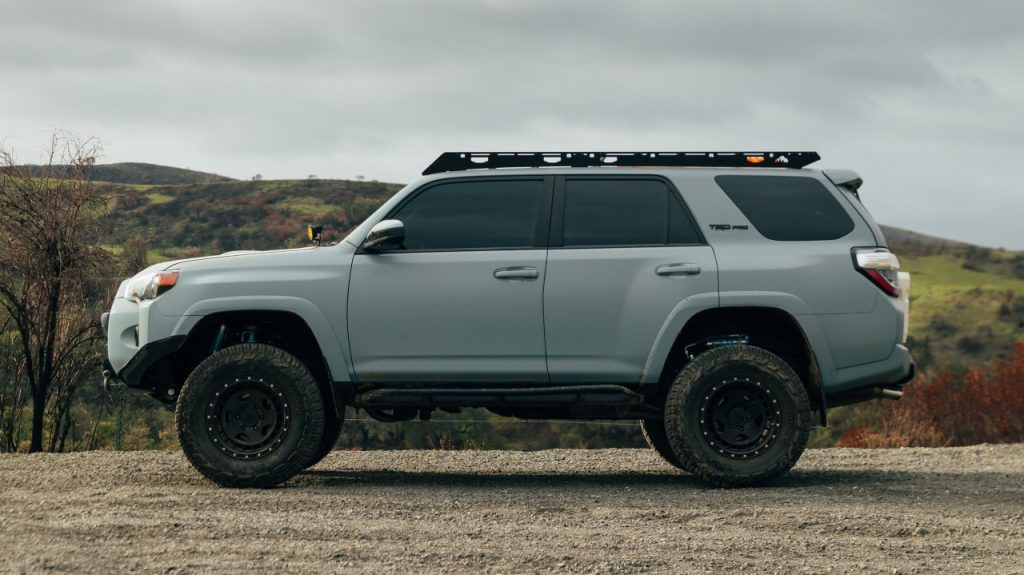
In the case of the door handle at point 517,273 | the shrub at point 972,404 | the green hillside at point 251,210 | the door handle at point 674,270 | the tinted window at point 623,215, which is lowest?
the shrub at point 972,404

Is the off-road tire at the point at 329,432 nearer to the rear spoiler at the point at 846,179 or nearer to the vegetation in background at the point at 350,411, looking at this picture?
the vegetation in background at the point at 350,411

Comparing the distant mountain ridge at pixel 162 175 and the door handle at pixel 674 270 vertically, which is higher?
the distant mountain ridge at pixel 162 175

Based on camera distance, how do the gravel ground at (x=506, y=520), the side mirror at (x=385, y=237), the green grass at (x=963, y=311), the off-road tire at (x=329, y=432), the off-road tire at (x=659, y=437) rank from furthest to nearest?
the green grass at (x=963, y=311)
the off-road tire at (x=659, y=437)
the off-road tire at (x=329, y=432)
the side mirror at (x=385, y=237)
the gravel ground at (x=506, y=520)

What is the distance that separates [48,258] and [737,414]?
14633 mm

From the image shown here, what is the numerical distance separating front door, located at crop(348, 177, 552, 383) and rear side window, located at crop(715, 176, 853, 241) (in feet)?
4.44

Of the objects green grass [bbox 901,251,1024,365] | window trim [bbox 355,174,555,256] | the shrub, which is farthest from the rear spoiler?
green grass [bbox 901,251,1024,365]

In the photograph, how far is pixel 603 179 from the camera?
7941mm

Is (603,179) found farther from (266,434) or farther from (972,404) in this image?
(972,404)

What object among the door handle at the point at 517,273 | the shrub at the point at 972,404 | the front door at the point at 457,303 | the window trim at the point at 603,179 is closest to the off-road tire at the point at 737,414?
the window trim at the point at 603,179

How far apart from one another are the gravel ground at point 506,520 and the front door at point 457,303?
0.86 meters

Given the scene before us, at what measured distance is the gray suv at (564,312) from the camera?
25.1 ft

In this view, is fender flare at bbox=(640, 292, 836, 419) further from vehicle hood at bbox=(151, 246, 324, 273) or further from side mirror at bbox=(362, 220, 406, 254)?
vehicle hood at bbox=(151, 246, 324, 273)

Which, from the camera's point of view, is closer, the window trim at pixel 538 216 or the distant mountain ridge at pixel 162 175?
the window trim at pixel 538 216

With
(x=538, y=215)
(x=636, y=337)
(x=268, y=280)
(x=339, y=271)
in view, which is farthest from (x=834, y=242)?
(x=268, y=280)
